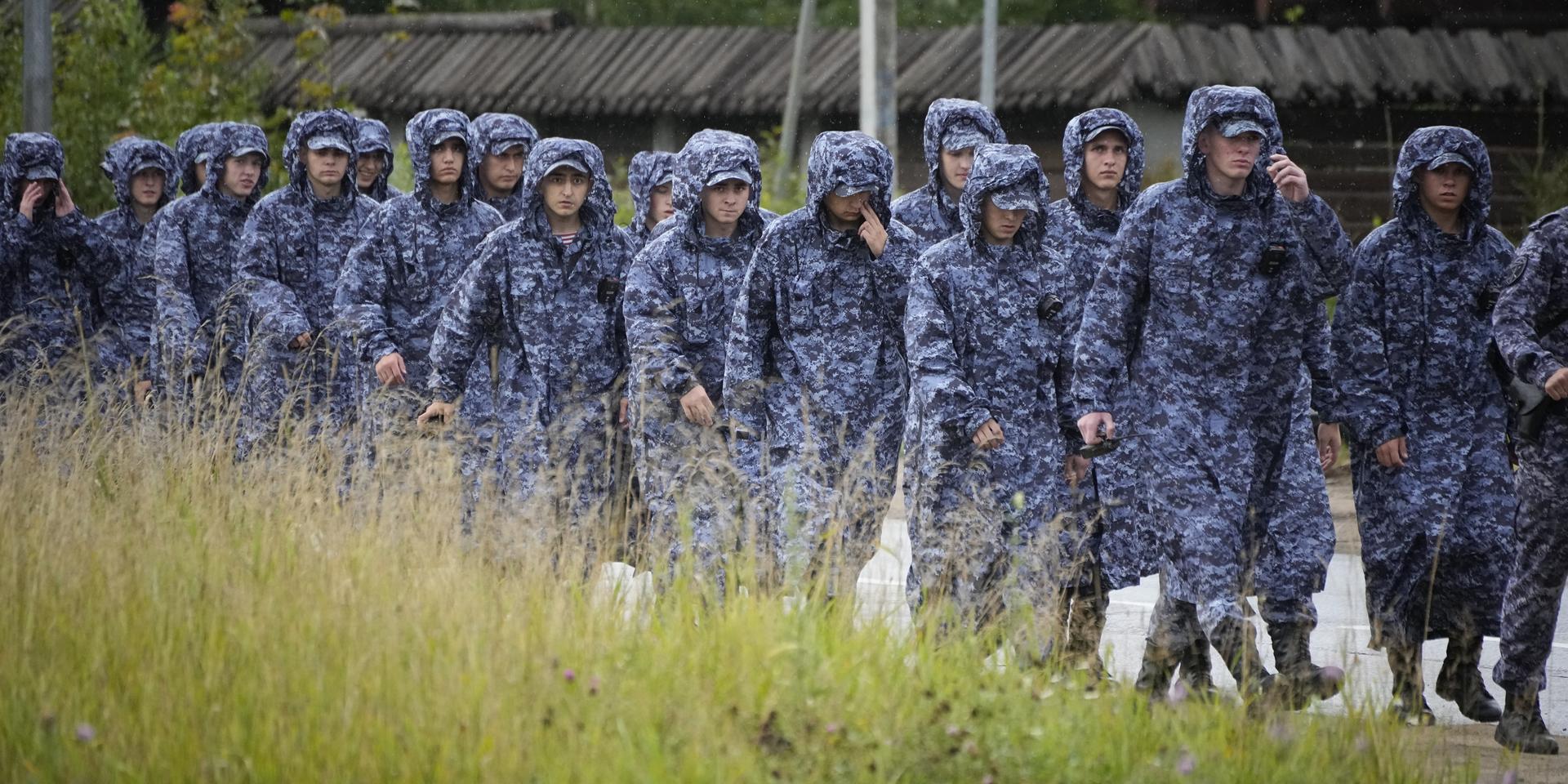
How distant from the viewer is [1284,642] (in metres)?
7.00

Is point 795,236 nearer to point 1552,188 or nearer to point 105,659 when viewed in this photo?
point 105,659

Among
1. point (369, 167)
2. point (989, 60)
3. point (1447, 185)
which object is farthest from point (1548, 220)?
point (989, 60)

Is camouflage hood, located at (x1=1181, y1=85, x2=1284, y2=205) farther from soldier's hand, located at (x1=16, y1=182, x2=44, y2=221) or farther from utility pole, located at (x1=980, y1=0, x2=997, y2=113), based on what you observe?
utility pole, located at (x1=980, y1=0, x2=997, y2=113)

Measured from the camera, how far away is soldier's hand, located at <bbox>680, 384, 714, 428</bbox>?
766 cm

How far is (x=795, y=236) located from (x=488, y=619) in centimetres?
240

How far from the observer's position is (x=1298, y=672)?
675cm

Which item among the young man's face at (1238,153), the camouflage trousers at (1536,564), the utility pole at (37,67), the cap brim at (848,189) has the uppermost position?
the utility pole at (37,67)

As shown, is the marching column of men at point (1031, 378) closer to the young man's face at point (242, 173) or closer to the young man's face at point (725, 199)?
the young man's face at point (725, 199)

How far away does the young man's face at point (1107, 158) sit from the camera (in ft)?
28.1

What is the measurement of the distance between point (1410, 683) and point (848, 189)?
8.94 ft

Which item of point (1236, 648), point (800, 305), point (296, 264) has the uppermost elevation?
point (296, 264)

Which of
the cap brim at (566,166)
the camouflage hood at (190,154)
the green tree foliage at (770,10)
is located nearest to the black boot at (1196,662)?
the cap brim at (566,166)

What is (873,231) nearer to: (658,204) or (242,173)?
(658,204)

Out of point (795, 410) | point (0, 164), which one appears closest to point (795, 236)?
point (795, 410)
